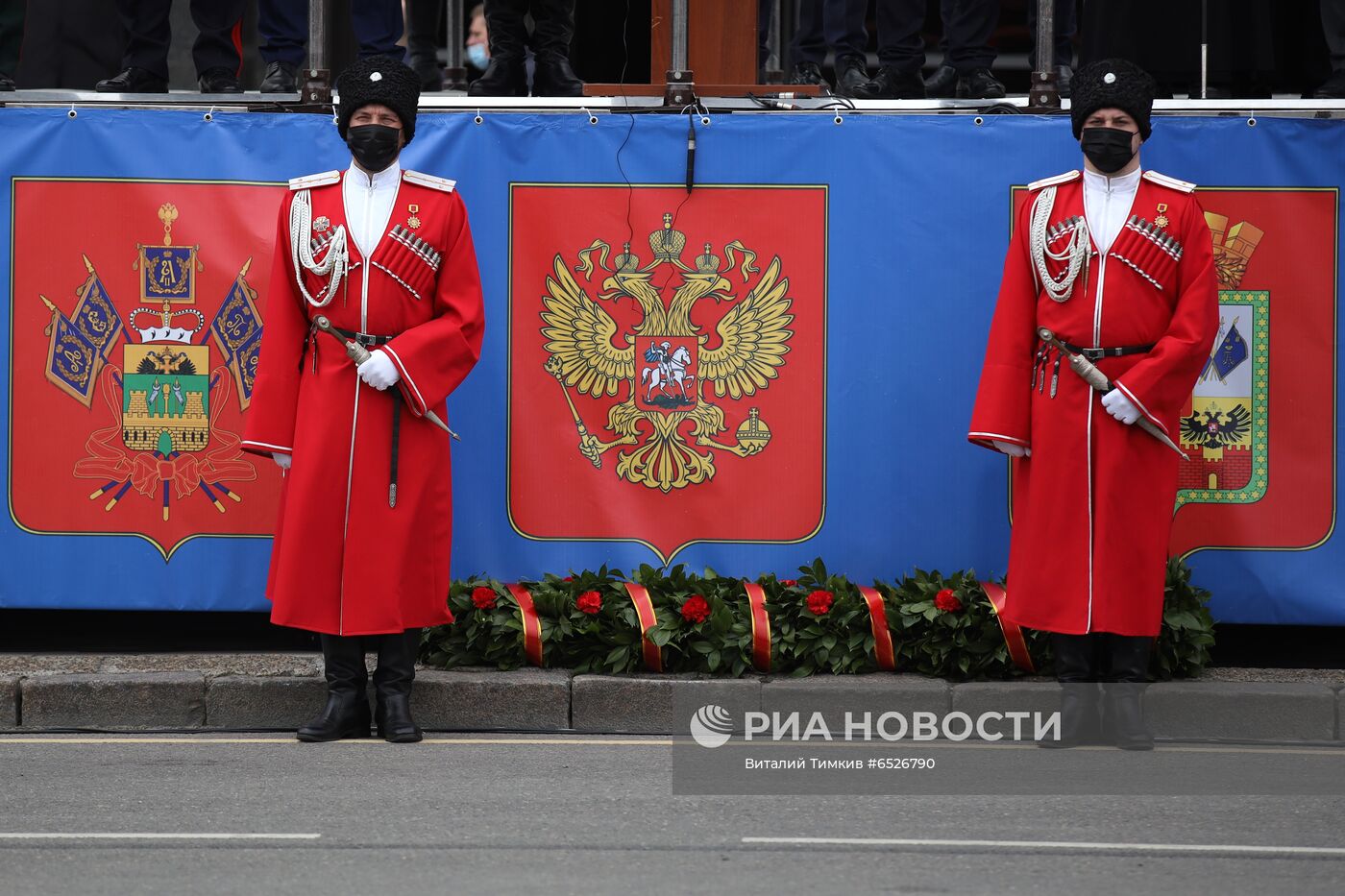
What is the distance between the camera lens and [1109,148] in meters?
6.36

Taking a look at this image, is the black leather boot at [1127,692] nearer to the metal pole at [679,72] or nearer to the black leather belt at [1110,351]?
the black leather belt at [1110,351]

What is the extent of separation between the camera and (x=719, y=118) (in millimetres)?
7332

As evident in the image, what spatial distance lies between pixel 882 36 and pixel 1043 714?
319 cm

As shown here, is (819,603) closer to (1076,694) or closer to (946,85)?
(1076,694)

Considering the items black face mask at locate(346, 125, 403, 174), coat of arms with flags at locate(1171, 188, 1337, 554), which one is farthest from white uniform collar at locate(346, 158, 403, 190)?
coat of arms with flags at locate(1171, 188, 1337, 554)

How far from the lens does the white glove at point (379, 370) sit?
20.4 feet

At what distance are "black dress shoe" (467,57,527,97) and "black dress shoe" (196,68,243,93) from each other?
986 millimetres

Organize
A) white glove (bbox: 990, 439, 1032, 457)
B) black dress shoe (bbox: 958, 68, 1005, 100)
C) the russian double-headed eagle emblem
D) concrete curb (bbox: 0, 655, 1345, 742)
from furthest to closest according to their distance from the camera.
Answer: black dress shoe (bbox: 958, 68, 1005, 100)
the russian double-headed eagle emblem
concrete curb (bbox: 0, 655, 1345, 742)
white glove (bbox: 990, 439, 1032, 457)

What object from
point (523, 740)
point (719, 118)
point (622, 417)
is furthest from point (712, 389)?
point (523, 740)

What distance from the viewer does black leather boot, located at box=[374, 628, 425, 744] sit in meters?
6.39

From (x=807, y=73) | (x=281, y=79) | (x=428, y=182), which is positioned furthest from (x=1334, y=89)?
(x=281, y=79)

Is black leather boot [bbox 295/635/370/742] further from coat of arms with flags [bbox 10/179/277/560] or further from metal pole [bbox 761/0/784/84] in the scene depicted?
metal pole [bbox 761/0/784/84]

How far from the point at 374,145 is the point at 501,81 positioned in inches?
60.5

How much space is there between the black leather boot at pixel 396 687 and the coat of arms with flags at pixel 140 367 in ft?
3.70
